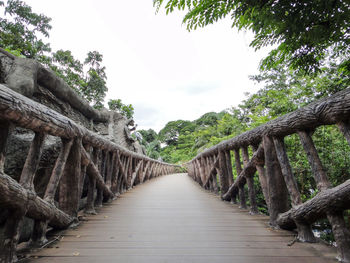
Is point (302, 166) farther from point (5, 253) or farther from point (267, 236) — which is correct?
point (5, 253)

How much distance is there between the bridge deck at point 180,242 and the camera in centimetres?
121

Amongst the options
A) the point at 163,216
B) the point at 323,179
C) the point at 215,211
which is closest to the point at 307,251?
the point at 323,179

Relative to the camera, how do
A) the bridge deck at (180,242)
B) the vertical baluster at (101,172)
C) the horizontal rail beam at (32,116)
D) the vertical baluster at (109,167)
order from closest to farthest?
the horizontal rail beam at (32,116)
the bridge deck at (180,242)
the vertical baluster at (101,172)
the vertical baluster at (109,167)

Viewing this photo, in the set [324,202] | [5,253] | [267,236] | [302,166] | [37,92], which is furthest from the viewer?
[37,92]

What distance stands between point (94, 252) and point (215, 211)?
1698 mm

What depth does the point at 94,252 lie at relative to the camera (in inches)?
51.2

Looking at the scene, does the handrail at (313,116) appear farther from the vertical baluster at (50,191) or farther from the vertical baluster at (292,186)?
the vertical baluster at (50,191)

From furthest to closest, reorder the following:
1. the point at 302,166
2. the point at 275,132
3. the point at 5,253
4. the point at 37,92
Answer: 1. the point at 37,92
2. the point at 302,166
3. the point at 275,132
4. the point at 5,253

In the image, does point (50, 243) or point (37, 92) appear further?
point (37, 92)

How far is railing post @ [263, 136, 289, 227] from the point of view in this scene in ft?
5.74

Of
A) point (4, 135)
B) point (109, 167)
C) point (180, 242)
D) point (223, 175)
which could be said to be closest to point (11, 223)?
point (4, 135)

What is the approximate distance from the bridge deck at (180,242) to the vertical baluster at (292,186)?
0.09m

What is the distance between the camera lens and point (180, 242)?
1461 mm

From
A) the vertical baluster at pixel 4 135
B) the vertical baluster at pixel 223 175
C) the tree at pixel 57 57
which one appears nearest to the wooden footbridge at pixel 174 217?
the vertical baluster at pixel 4 135
